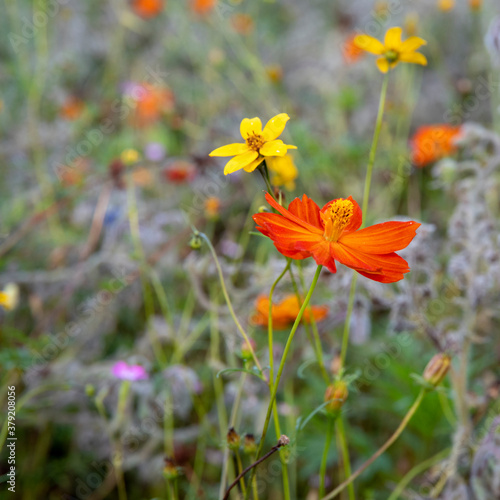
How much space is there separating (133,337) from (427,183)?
0.97 meters

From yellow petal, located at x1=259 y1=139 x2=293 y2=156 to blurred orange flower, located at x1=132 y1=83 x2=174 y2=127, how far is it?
4.13ft

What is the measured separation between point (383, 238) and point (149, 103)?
1527mm

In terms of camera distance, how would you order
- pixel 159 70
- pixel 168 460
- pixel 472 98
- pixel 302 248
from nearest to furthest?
pixel 302 248
pixel 168 460
pixel 472 98
pixel 159 70

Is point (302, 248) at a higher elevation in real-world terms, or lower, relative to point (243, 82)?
lower

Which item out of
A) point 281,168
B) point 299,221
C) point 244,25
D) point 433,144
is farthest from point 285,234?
point 244,25

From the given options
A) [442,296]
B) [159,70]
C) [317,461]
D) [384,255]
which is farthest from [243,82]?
[384,255]

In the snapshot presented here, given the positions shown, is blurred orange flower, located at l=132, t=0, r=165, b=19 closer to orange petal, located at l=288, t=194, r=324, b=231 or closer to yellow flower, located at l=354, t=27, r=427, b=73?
yellow flower, located at l=354, t=27, r=427, b=73

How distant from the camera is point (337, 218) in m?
0.44

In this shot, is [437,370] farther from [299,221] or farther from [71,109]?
[71,109]

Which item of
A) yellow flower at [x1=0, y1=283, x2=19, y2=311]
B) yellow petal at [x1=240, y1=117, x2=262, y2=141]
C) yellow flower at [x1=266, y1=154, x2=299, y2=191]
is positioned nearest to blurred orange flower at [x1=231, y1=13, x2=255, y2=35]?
yellow flower at [x1=266, y1=154, x2=299, y2=191]

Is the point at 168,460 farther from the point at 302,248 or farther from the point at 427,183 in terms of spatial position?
the point at 427,183

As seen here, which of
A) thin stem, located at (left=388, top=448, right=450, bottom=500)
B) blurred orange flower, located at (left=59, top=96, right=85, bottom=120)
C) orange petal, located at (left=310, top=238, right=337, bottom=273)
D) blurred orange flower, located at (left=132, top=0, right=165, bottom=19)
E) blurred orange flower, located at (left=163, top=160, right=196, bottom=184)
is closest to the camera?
orange petal, located at (left=310, top=238, right=337, bottom=273)

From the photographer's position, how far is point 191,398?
903 millimetres

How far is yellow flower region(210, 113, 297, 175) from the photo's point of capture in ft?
1.50
